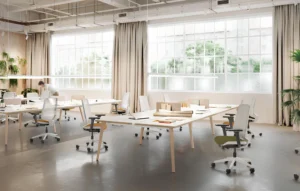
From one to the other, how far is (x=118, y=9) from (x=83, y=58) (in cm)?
334

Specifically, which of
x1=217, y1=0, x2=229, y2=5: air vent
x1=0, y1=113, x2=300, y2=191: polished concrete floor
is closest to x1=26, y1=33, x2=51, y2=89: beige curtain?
x1=0, y1=113, x2=300, y2=191: polished concrete floor

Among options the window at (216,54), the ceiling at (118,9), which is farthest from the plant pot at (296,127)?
the ceiling at (118,9)

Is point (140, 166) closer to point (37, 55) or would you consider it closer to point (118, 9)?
point (118, 9)

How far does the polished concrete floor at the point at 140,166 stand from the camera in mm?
4012

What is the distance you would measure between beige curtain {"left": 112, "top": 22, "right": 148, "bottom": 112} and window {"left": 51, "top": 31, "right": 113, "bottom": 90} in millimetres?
743

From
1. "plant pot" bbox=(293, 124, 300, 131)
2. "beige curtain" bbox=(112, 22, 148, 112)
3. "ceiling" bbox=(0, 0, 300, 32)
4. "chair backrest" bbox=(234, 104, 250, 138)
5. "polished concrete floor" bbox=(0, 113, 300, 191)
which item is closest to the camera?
"polished concrete floor" bbox=(0, 113, 300, 191)

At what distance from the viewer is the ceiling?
9359 millimetres

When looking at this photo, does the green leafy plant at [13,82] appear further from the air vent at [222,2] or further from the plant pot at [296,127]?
the plant pot at [296,127]

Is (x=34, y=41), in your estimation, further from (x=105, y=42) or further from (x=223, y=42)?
(x=223, y=42)

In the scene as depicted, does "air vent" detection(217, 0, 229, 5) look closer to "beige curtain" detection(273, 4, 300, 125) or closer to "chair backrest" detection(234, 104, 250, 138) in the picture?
"beige curtain" detection(273, 4, 300, 125)

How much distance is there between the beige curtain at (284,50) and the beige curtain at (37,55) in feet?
31.8

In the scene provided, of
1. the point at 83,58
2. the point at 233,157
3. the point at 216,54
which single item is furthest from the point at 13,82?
the point at 233,157

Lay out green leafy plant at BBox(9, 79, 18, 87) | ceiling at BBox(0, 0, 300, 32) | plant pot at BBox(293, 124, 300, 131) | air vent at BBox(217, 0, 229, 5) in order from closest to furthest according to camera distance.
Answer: plant pot at BBox(293, 124, 300, 131) < air vent at BBox(217, 0, 229, 5) < ceiling at BBox(0, 0, 300, 32) < green leafy plant at BBox(9, 79, 18, 87)

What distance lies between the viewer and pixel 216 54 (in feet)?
35.2
